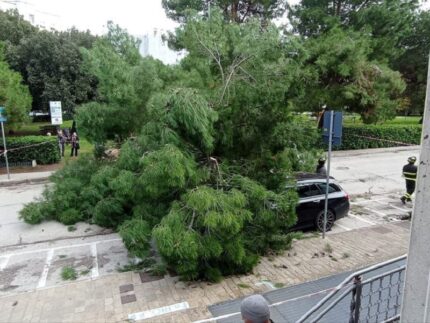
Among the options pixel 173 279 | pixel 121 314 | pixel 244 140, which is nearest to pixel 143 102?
pixel 244 140

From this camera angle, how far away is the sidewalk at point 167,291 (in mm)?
5672

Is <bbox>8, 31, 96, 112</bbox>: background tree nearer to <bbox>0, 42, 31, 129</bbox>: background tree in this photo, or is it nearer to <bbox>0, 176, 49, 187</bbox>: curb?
<bbox>0, 42, 31, 129</bbox>: background tree

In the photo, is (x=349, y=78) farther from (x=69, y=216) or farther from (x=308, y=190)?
(x=69, y=216)

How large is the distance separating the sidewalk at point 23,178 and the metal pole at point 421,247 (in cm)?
1492

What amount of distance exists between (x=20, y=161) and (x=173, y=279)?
13.4m

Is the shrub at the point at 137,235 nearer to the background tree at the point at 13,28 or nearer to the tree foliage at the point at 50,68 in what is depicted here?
the tree foliage at the point at 50,68

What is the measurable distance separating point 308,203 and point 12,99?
1386 centimetres

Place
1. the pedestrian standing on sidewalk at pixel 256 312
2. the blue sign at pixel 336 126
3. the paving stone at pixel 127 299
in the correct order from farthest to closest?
1. the blue sign at pixel 336 126
2. the paving stone at pixel 127 299
3. the pedestrian standing on sidewalk at pixel 256 312

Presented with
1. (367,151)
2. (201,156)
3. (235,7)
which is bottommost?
(367,151)

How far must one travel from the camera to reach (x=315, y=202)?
8.91m

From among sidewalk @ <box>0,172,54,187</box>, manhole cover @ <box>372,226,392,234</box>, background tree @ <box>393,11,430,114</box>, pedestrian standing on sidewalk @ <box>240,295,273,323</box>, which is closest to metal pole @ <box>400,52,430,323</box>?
pedestrian standing on sidewalk @ <box>240,295,273,323</box>

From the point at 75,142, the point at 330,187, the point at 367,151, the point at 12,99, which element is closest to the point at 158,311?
the point at 330,187

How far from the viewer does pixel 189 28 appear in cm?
819

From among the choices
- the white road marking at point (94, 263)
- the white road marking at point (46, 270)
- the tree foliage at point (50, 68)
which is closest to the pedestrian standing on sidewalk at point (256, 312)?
the white road marking at point (94, 263)
